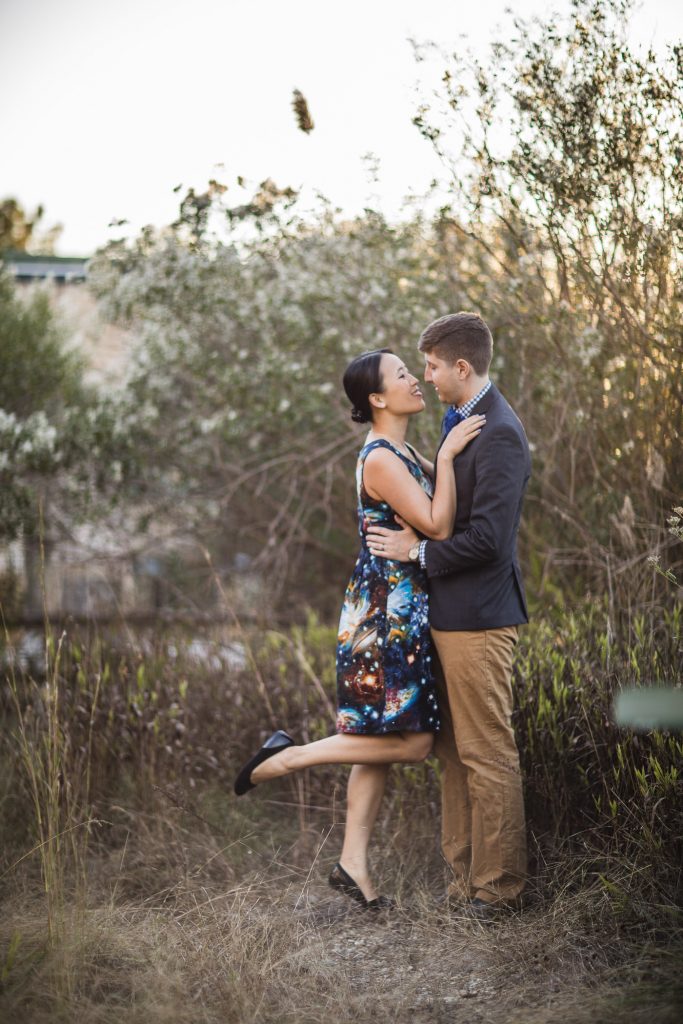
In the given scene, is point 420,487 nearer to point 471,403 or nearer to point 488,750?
point 471,403

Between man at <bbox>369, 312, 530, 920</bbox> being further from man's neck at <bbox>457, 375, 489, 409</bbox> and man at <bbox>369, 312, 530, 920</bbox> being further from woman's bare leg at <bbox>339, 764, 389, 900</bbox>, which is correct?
woman's bare leg at <bbox>339, 764, 389, 900</bbox>

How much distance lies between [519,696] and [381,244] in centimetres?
404

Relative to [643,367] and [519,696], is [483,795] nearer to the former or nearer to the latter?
[519,696]

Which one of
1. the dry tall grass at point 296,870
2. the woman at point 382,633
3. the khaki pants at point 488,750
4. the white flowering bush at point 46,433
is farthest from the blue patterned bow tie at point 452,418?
the white flowering bush at point 46,433

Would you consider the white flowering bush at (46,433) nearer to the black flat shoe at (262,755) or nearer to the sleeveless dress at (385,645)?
the black flat shoe at (262,755)

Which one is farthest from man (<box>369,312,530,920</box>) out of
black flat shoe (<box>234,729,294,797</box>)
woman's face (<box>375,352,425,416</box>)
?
black flat shoe (<box>234,729,294,797</box>)

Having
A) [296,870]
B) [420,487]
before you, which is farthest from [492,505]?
[296,870]

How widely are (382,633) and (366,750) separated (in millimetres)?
456

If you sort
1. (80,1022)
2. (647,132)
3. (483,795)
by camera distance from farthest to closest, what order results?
(647,132) < (483,795) < (80,1022)

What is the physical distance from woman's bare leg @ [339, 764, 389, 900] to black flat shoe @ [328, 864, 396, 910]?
14 millimetres

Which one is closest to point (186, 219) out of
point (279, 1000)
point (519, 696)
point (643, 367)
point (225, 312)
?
point (225, 312)

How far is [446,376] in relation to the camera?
3551 millimetres

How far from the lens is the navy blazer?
3.37 m

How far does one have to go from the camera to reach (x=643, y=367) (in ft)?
16.4
